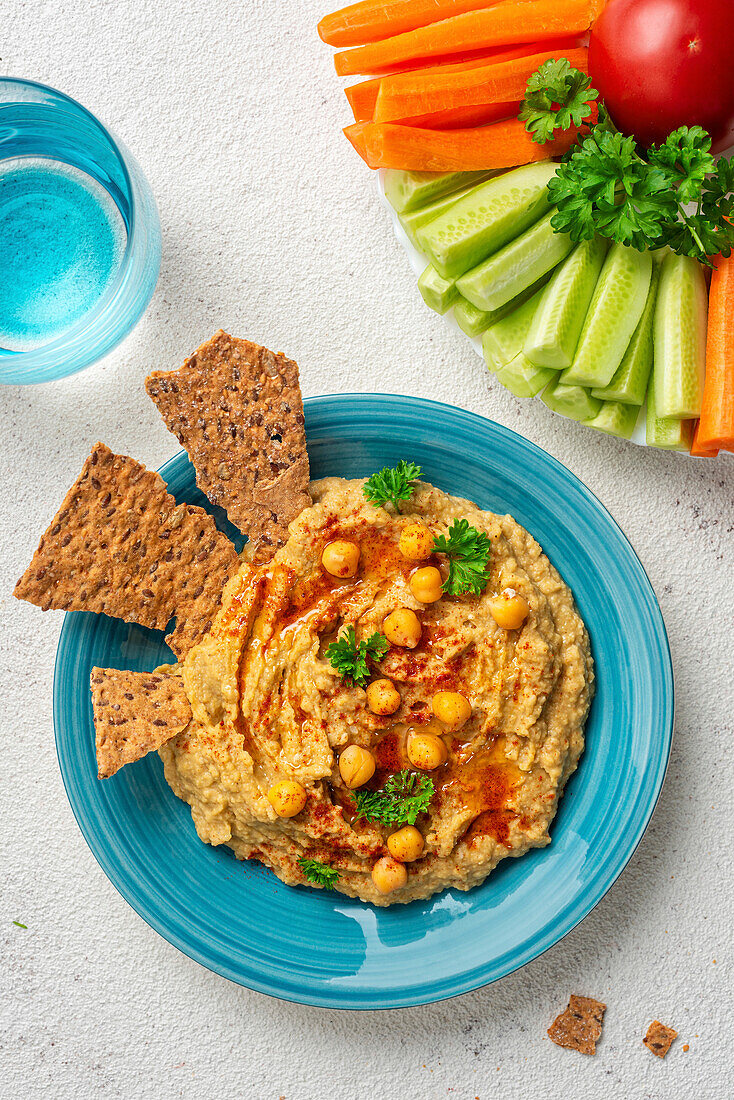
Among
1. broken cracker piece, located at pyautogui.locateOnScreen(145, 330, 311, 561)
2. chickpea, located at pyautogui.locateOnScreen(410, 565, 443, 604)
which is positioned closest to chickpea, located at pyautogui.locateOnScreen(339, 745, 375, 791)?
chickpea, located at pyautogui.locateOnScreen(410, 565, 443, 604)

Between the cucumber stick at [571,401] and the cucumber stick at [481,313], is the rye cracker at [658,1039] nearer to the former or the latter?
the cucumber stick at [571,401]

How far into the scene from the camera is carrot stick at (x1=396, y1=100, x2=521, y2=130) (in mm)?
2514

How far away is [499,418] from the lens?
2904 millimetres

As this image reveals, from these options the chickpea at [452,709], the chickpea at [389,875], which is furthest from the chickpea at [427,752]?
the chickpea at [389,875]

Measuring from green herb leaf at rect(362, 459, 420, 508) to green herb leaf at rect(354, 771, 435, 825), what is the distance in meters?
0.84

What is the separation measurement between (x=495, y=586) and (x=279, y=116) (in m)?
1.86

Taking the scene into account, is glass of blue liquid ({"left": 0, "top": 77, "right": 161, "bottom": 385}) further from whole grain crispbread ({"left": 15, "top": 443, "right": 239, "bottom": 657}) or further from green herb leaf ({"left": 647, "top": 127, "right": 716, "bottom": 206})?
green herb leaf ({"left": 647, "top": 127, "right": 716, "bottom": 206})

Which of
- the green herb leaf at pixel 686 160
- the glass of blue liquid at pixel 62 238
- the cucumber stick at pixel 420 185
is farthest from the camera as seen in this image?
the glass of blue liquid at pixel 62 238

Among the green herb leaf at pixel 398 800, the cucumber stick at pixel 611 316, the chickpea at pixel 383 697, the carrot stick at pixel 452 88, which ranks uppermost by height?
the carrot stick at pixel 452 88

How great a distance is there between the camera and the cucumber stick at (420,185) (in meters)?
2.54

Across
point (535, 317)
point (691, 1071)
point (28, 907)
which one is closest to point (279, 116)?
point (535, 317)

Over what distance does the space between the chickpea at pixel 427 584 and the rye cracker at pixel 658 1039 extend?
1.74 m

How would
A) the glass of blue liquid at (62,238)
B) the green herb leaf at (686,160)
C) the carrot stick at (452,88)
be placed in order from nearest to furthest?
the green herb leaf at (686,160), the carrot stick at (452,88), the glass of blue liquid at (62,238)

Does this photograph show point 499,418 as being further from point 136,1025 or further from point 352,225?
point 136,1025
